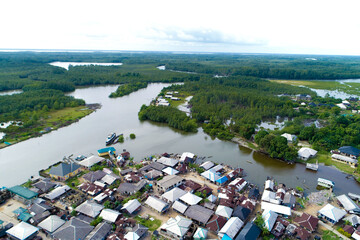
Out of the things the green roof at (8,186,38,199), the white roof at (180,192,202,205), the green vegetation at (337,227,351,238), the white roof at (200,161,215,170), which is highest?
the green roof at (8,186,38,199)

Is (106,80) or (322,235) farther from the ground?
(106,80)

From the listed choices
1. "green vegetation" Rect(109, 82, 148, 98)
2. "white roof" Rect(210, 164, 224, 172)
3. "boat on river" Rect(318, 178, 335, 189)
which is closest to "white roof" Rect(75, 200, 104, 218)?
"white roof" Rect(210, 164, 224, 172)

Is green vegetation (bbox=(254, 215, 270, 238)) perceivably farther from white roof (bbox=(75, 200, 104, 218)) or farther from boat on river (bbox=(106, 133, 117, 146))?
boat on river (bbox=(106, 133, 117, 146))

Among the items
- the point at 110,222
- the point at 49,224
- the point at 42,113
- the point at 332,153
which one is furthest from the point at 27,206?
the point at 332,153

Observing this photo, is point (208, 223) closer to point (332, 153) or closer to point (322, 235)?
point (322, 235)

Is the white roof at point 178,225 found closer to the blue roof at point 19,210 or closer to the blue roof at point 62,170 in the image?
the blue roof at point 19,210

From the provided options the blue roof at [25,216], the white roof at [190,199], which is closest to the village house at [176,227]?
the white roof at [190,199]
